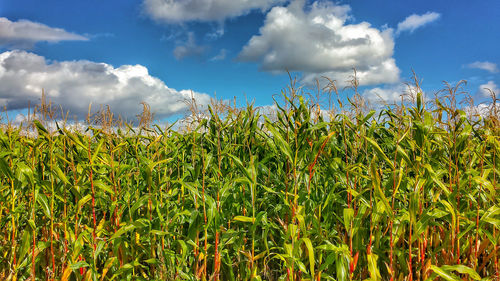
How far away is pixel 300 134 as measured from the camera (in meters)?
3.12

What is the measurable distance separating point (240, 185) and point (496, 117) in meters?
3.63

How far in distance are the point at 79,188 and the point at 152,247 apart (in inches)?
37.4

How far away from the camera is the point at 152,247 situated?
335 centimetres

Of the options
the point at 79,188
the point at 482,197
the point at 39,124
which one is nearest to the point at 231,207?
the point at 79,188

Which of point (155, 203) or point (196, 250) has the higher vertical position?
point (155, 203)

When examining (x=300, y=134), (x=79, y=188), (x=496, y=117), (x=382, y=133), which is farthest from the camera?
(x=496, y=117)

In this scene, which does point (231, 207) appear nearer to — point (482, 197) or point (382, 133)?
point (382, 133)

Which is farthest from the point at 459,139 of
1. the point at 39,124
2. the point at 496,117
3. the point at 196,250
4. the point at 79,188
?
the point at 39,124

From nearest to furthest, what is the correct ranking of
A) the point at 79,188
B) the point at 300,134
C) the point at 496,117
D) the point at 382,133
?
the point at 300,134
the point at 79,188
the point at 382,133
the point at 496,117

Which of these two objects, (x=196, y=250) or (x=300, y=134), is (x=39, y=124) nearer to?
(x=196, y=250)

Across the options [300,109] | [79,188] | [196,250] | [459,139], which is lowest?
[196,250]

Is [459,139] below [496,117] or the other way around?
below

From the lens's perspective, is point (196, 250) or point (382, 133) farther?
point (382, 133)

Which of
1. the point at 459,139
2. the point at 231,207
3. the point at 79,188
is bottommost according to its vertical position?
the point at 231,207
